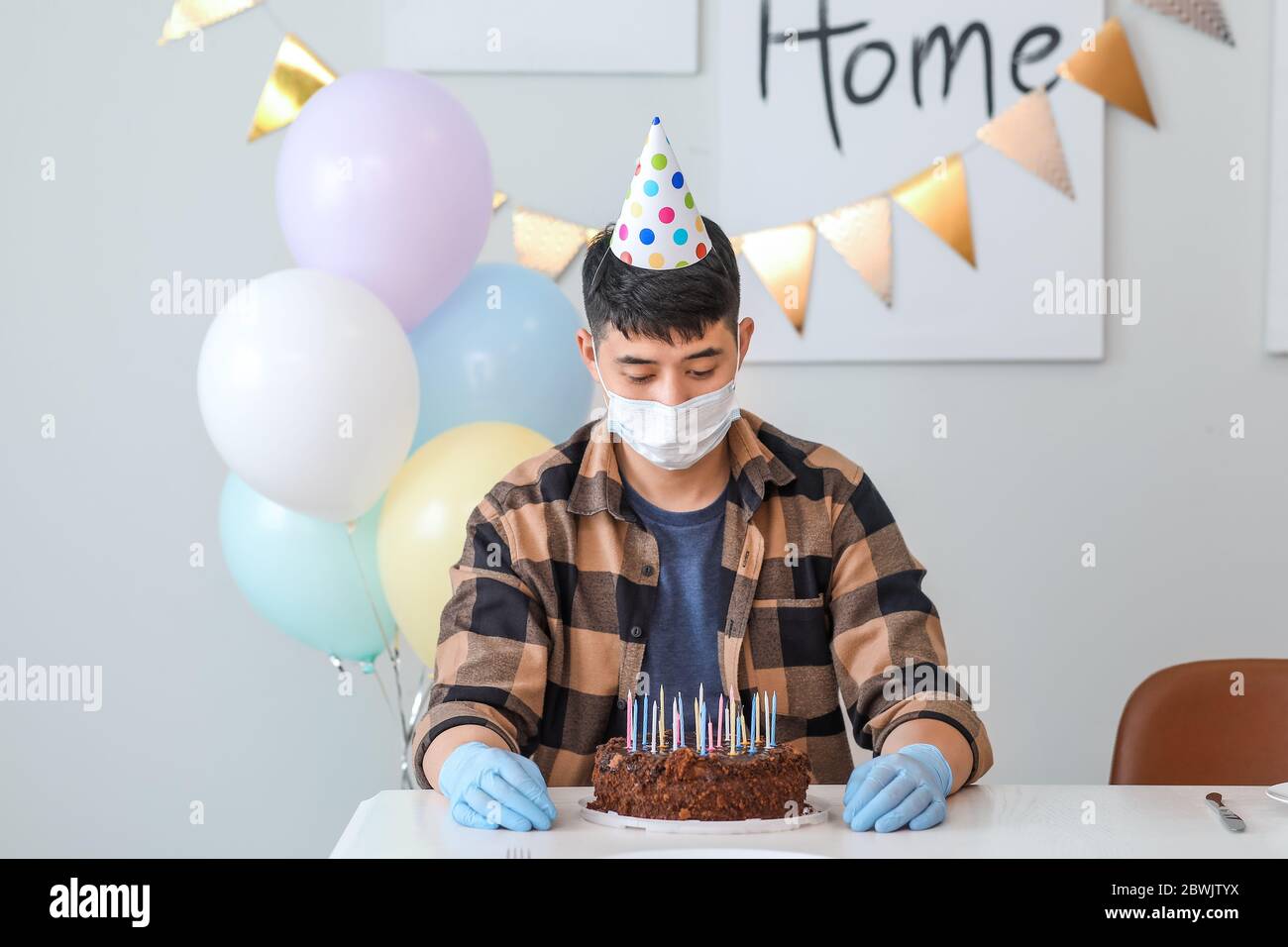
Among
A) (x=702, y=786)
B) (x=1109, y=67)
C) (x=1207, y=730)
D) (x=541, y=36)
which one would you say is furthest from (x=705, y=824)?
(x=1109, y=67)

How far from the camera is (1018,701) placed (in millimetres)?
2553

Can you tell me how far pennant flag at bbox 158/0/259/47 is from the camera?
246 cm

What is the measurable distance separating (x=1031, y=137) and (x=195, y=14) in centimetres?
158

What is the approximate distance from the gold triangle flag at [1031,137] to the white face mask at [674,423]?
3.76 ft

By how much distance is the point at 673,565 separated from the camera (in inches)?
64.6

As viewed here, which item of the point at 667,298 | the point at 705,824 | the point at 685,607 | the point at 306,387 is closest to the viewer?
the point at 705,824

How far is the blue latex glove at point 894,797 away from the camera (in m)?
1.17

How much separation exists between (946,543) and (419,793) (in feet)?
4.79

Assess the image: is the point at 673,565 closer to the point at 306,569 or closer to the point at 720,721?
the point at 720,721

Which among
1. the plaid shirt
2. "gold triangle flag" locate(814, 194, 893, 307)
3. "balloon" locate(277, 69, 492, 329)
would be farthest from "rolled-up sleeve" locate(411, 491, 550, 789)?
"gold triangle flag" locate(814, 194, 893, 307)

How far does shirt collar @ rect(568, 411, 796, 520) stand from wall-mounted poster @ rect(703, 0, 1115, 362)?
0.81m

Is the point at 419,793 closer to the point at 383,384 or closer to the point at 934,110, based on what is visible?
the point at 383,384

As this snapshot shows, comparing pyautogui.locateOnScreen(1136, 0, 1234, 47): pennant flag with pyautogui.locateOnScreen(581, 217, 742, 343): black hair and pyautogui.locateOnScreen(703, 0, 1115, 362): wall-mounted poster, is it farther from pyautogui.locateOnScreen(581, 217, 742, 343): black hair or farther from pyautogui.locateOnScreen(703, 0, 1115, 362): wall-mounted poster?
Answer: pyautogui.locateOnScreen(581, 217, 742, 343): black hair

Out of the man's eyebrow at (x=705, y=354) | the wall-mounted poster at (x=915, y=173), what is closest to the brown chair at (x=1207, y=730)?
the wall-mounted poster at (x=915, y=173)
